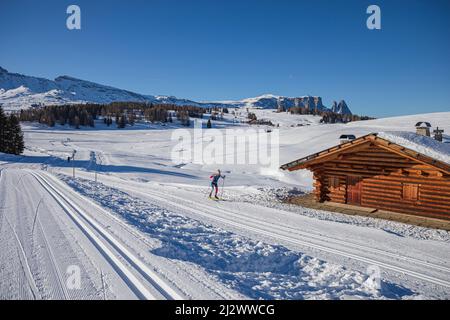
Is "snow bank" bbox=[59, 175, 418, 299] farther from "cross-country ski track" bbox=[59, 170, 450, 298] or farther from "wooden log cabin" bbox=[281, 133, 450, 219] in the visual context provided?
"wooden log cabin" bbox=[281, 133, 450, 219]

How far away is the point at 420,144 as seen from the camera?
15.6 metres

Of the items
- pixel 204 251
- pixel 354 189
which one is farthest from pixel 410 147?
pixel 204 251

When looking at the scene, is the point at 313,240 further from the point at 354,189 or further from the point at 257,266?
the point at 354,189

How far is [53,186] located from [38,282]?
1449cm

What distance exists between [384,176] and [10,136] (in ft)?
183

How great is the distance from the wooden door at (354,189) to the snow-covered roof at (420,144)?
2845mm

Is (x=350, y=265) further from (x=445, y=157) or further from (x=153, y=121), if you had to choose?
(x=153, y=121)

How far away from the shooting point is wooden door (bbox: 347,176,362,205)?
16.9 metres

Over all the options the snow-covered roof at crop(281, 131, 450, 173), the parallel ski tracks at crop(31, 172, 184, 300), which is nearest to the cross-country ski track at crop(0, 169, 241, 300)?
the parallel ski tracks at crop(31, 172, 184, 300)

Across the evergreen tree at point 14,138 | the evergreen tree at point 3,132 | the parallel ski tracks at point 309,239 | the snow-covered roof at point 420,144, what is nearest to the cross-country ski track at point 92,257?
the parallel ski tracks at point 309,239

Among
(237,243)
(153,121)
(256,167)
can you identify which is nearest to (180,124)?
(153,121)

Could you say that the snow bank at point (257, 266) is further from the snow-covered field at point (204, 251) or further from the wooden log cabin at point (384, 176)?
the wooden log cabin at point (384, 176)

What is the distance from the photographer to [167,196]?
17.6m

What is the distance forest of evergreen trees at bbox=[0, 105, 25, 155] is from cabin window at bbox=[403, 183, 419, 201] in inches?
2199
